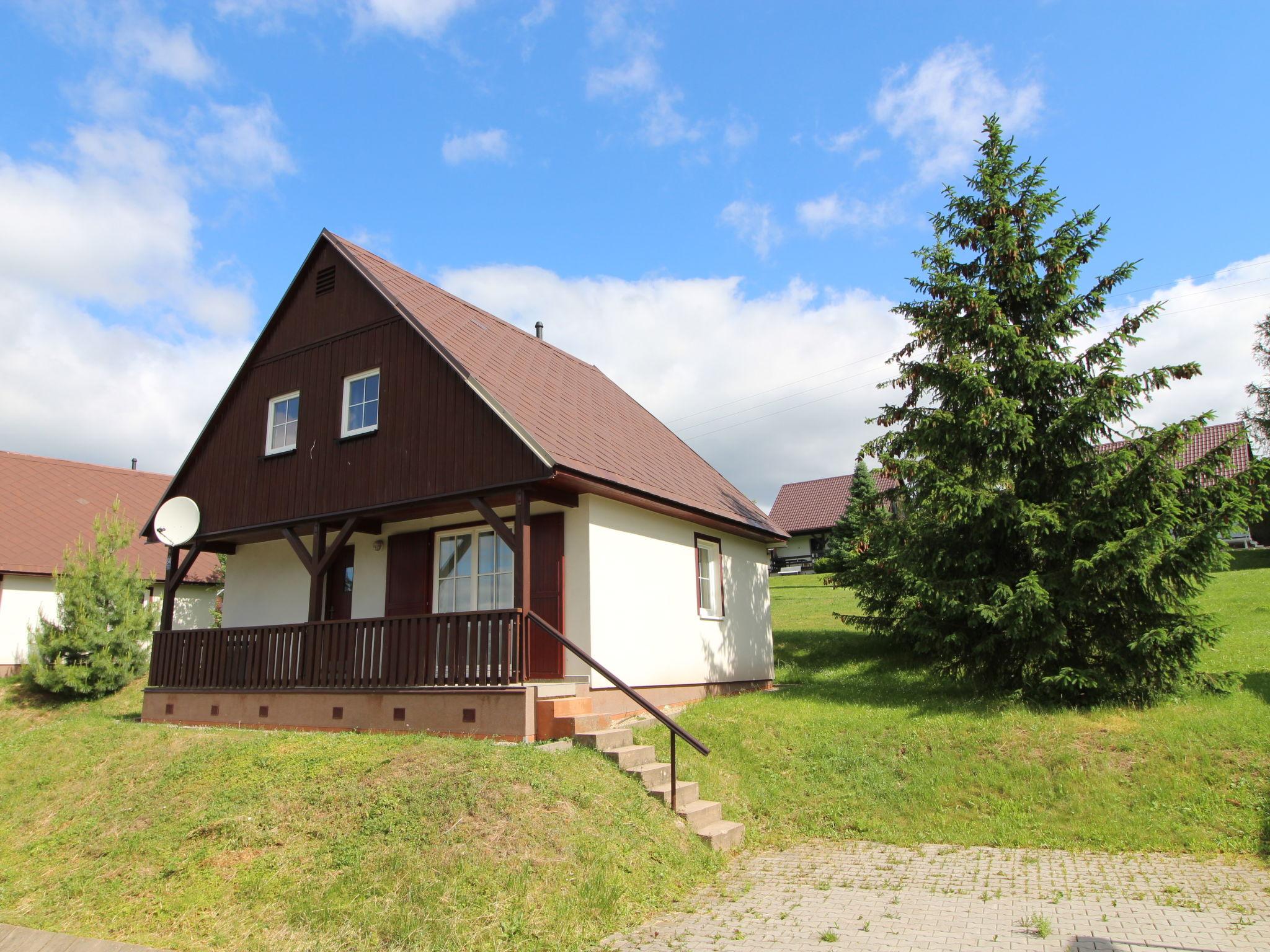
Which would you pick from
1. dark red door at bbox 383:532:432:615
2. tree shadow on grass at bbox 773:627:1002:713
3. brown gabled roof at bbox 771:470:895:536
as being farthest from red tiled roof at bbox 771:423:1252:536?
dark red door at bbox 383:532:432:615

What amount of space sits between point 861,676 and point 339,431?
971 centimetres

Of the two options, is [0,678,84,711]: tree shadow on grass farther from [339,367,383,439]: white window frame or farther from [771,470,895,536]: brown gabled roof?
[771,470,895,536]: brown gabled roof

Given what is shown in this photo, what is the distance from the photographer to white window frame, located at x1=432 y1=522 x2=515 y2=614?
12391mm

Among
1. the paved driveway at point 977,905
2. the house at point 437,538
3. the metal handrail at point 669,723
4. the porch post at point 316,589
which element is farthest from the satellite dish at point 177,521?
the paved driveway at point 977,905

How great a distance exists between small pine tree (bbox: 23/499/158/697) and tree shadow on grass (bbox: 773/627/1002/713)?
14369mm

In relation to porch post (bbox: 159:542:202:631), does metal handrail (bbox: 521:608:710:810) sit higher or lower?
lower

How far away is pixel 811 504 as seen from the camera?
5219cm

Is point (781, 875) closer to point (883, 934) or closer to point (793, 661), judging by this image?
point (883, 934)

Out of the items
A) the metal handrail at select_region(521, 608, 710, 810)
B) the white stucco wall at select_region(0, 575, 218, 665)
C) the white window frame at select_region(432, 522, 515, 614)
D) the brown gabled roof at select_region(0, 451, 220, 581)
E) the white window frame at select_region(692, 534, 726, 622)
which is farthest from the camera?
the brown gabled roof at select_region(0, 451, 220, 581)

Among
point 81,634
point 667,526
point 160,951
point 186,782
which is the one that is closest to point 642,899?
point 160,951

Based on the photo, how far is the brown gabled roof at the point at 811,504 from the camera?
Answer: 49781 millimetres

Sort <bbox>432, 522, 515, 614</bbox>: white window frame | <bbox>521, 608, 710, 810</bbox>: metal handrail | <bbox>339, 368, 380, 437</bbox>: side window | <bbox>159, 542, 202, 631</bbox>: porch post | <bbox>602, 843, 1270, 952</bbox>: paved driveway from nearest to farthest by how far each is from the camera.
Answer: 1. <bbox>602, 843, 1270, 952</bbox>: paved driveway
2. <bbox>521, 608, 710, 810</bbox>: metal handrail
3. <bbox>432, 522, 515, 614</bbox>: white window frame
4. <bbox>339, 368, 380, 437</bbox>: side window
5. <bbox>159, 542, 202, 631</bbox>: porch post

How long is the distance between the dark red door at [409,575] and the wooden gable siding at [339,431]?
4.09 ft

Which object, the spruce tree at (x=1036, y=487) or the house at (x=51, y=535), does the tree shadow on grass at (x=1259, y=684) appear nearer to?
the spruce tree at (x=1036, y=487)
